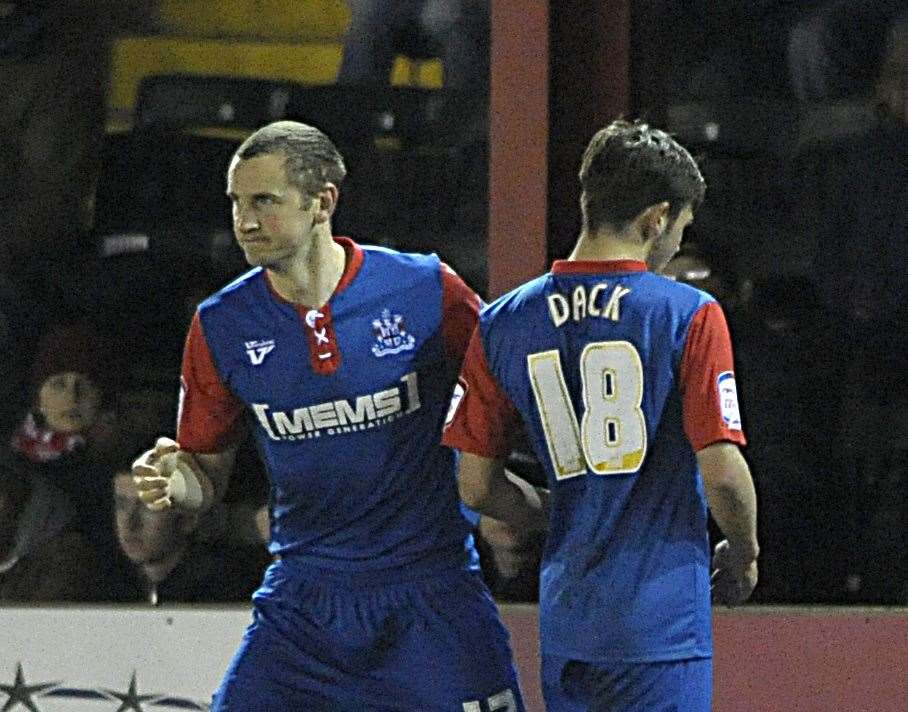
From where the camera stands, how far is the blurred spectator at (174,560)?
Result: 515 centimetres

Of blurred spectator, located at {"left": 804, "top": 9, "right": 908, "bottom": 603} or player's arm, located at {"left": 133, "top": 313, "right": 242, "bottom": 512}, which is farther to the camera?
blurred spectator, located at {"left": 804, "top": 9, "right": 908, "bottom": 603}

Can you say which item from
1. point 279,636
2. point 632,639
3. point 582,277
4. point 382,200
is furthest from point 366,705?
point 382,200

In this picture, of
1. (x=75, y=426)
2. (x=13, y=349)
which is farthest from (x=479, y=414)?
(x=13, y=349)

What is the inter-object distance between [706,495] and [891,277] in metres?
1.89

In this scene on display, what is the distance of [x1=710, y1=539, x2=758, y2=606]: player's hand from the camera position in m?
3.32

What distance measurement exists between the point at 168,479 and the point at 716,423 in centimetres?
107

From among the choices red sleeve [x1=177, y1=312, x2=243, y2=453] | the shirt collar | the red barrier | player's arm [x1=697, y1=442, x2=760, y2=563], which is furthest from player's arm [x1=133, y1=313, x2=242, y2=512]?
the red barrier

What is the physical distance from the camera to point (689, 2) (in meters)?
5.14

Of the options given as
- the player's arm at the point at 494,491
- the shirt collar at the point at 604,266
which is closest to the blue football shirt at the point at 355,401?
the player's arm at the point at 494,491

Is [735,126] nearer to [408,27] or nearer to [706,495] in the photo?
[408,27]

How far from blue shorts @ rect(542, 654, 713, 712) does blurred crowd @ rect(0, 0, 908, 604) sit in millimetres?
1602

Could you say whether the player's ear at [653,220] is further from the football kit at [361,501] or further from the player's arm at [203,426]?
the player's arm at [203,426]

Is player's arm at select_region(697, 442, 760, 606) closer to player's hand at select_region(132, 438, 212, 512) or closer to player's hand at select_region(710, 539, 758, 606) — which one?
player's hand at select_region(710, 539, 758, 606)

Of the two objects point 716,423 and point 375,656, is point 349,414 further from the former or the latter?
point 716,423
